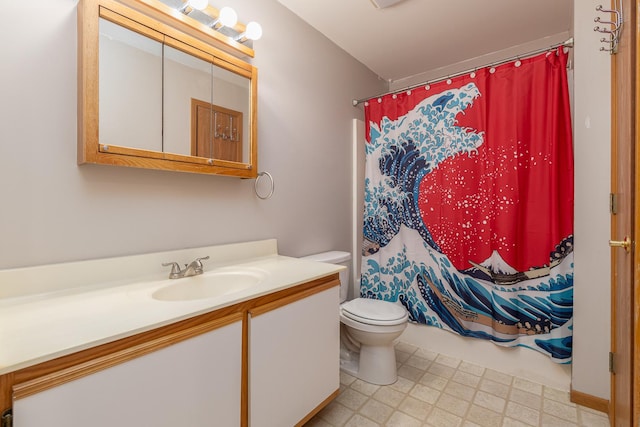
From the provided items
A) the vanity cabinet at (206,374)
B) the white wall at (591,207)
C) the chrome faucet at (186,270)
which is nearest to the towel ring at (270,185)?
the chrome faucet at (186,270)

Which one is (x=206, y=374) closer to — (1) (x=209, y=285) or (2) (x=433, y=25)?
(1) (x=209, y=285)

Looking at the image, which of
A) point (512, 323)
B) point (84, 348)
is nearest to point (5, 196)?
point (84, 348)

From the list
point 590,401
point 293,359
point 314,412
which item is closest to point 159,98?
point 293,359

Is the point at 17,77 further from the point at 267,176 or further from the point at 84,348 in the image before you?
the point at 267,176

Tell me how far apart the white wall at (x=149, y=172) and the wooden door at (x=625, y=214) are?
5.23 ft

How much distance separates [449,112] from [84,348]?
2.30 meters

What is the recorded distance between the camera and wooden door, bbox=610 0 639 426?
34.9 inches

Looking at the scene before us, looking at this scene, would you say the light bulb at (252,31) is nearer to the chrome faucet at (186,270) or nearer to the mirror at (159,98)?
the mirror at (159,98)

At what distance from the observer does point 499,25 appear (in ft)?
6.93

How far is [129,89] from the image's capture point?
1.23m

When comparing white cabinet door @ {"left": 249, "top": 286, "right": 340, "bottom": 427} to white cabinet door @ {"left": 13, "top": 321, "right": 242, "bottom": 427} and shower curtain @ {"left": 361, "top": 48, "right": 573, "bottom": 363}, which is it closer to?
white cabinet door @ {"left": 13, "top": 321, "right": 242, "bottom": 427}

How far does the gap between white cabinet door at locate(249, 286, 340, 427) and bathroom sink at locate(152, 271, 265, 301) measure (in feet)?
0.69

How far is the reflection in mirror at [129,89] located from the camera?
116cm

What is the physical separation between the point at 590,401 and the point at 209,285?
2.12 m
